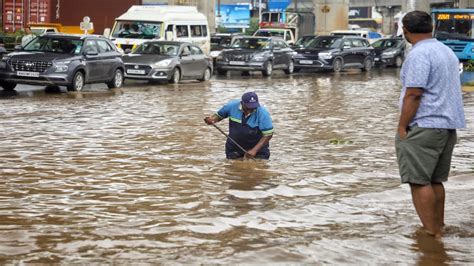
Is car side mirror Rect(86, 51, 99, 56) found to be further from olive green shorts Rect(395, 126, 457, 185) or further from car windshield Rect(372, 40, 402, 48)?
car windshield Rect(372, 40, 402, 48)

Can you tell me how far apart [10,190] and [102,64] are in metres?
16.1

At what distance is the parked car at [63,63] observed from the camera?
23.7 meters

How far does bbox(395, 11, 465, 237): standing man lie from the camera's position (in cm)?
745

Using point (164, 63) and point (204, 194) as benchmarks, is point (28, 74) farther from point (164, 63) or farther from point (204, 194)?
point (204, 194)

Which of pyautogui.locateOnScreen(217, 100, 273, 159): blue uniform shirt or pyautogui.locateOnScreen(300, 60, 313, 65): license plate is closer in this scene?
pyautogui.locateOnScreen(217, 100, 273, 159): blue uniform shirt

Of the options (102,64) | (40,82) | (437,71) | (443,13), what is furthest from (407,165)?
(443,13)

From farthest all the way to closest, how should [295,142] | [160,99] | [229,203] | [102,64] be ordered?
[102,64] < [160,99] < [295,142] < [229,203]

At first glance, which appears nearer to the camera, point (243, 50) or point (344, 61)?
point (243, 50)

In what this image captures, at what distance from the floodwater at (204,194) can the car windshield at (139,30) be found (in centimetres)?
1467

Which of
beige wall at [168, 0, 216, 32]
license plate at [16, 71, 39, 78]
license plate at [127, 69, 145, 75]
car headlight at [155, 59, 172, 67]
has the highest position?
beige wall at [168, 0, 216, 32]

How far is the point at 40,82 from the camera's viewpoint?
23.7 metres

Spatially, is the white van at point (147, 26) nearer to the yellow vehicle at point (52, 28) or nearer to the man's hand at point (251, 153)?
the yellow vehicle at point (52, 28)

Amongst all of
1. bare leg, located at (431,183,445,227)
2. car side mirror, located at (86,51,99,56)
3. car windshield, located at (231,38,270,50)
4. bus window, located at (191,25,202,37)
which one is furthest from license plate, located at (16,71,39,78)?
bare leg, located at (431,183,445,227)

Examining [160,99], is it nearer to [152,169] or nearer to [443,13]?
[152,169]
